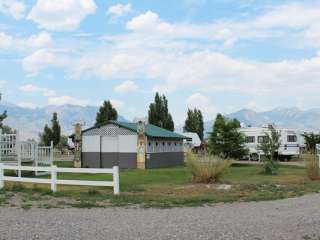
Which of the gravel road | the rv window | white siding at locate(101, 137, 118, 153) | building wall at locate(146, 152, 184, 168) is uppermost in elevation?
the rv window

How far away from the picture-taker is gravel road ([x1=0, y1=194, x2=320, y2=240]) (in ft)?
26.9

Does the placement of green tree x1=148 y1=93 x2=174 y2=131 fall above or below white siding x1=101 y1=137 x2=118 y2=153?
above

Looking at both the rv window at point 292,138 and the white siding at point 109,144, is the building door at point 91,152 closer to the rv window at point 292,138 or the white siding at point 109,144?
the white siding at point 109,144

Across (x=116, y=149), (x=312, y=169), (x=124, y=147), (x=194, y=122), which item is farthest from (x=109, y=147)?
(x=194, y=122)

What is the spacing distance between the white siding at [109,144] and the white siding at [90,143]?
19.7 inches

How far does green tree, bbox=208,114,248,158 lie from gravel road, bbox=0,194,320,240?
79.7 feet

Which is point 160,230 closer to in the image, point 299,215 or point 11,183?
point 299,215

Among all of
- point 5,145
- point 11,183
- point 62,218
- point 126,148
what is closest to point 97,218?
point 62,218

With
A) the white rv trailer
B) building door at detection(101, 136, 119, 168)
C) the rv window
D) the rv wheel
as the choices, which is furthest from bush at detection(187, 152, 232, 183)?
the rv wheel

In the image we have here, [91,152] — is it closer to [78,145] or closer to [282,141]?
[78,145]

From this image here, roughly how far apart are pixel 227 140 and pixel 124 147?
299 inches

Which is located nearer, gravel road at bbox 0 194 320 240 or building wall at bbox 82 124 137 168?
gravel road at bbox 0 194 320 240

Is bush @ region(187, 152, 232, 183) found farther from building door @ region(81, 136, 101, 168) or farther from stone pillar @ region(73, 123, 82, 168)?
stone pillar @ region(73, 123, 82, 168)

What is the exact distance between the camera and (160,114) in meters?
56.2
